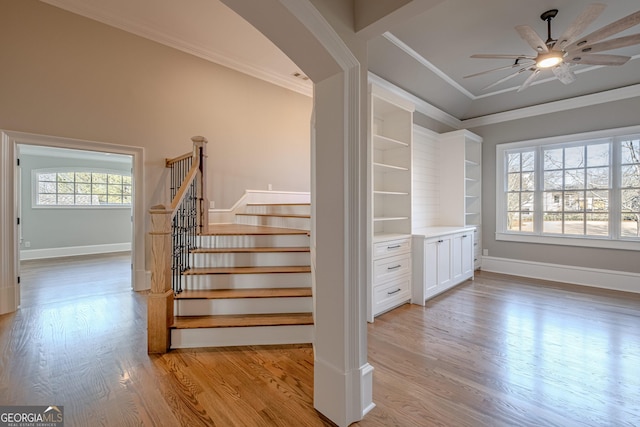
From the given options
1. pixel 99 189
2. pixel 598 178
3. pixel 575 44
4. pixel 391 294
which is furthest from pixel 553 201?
pixel 99 189

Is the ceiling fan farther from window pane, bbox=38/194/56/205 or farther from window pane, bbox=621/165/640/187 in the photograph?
window pane, bbox=38/194/56/205

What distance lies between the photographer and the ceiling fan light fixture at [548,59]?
2.65 meters

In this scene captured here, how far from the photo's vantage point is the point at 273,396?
5.96 feet

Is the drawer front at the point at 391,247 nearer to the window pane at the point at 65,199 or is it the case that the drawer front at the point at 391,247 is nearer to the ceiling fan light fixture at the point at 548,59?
the ceiling fan light fixture at the point at 548,59

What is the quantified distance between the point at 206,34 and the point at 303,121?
228 cm

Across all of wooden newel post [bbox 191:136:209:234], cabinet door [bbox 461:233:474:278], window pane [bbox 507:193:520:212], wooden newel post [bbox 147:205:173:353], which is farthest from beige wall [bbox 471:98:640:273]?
wooden newel post [bbox 147:205:173:353]

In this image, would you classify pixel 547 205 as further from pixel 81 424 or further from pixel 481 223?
pixel 81 424

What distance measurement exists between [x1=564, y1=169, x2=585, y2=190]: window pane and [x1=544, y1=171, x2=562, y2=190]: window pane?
78 mm

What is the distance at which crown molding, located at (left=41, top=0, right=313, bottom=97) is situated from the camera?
352cm

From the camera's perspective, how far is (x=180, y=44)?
4.23 meters

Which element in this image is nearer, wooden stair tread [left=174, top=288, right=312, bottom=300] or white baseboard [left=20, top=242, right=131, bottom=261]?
wooden stair tread [left=174, top=288, right=312, bottom=300]

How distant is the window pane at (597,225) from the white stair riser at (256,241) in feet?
15.1

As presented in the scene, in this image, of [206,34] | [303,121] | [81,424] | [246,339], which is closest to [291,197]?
[303,121]

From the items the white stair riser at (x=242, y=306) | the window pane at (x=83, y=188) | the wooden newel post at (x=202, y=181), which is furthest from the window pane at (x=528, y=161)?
the window pane at (x=83, y=188)
